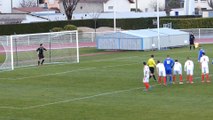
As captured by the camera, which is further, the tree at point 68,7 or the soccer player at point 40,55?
the tree at point 68,7

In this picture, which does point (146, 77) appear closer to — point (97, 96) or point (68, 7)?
point (97, 96)

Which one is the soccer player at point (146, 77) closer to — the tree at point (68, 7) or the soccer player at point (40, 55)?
the soccer player at point (40, 55)

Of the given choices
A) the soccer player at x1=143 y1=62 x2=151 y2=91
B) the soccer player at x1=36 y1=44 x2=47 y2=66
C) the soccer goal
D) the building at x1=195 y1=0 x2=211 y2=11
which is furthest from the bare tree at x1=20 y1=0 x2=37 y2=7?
the soccer player at x1=143 y1=62 x2=151 y2=91

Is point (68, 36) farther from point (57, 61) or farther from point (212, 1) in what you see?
point (212, 1)

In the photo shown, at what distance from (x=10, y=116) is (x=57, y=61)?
24956mm

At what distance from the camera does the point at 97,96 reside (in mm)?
28438

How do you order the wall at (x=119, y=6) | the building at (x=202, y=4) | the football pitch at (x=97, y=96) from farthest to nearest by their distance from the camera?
the building at (x=202, y=4), the wall at (x=119, y=6), the football pitch at (x=97, y=96)

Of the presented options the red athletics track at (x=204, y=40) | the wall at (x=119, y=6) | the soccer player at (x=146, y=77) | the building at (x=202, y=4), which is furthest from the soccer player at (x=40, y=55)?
the building at (x=202, y=4)

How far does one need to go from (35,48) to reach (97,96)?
2273cm

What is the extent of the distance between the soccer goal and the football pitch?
4.42 m

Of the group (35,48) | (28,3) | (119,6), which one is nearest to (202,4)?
(119,6)

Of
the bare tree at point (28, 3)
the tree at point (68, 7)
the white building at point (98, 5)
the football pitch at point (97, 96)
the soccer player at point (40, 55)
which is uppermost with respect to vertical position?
the bare tree at point (28, 3)

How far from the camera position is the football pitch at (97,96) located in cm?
2328

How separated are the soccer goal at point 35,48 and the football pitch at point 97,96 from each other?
174 inches
